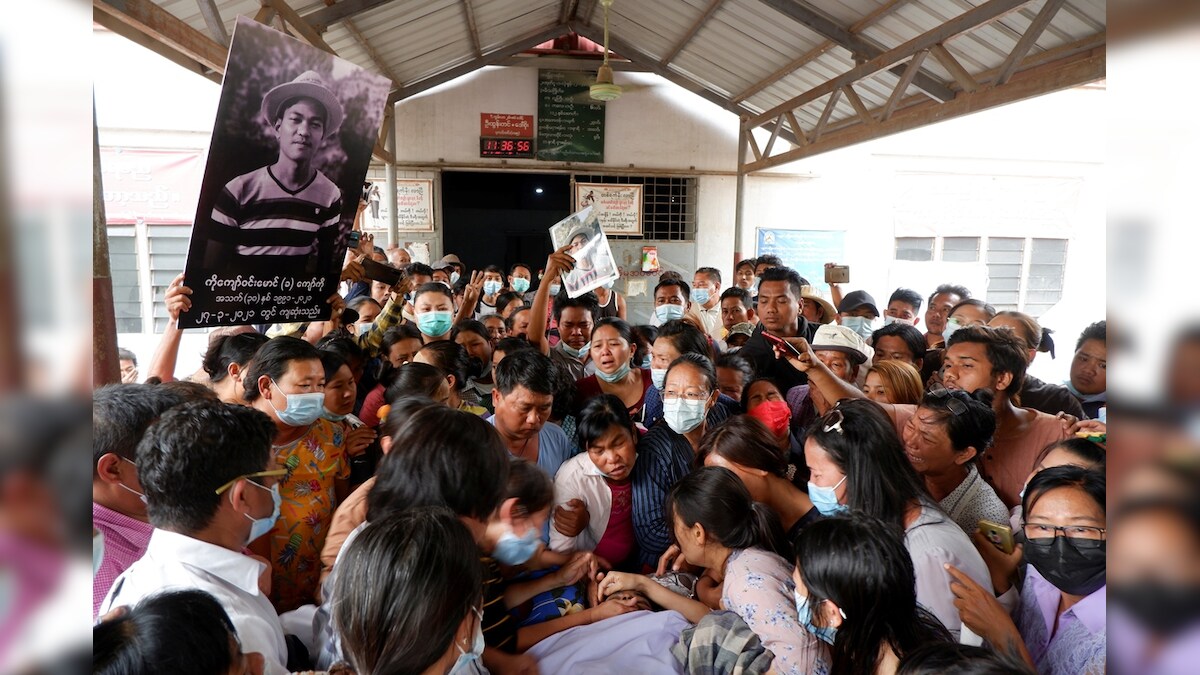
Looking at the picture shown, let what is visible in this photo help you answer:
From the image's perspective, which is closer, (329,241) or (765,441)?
(765,441)

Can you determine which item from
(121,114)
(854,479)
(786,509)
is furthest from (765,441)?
(121,114)

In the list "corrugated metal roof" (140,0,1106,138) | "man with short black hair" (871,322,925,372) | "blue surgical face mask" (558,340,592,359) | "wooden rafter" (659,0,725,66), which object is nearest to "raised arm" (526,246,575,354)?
"blue surgical face mask" (558,340,592,359)

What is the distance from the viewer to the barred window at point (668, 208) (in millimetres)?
10352

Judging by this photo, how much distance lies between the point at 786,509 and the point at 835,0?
17.8ft

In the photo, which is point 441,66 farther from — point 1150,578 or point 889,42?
point 1150,578

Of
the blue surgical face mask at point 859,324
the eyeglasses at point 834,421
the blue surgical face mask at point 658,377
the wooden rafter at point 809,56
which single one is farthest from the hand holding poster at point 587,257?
the wooden rafter at point 809,56

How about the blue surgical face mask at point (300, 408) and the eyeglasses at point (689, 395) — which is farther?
the eyeglasses at point (689, 395)

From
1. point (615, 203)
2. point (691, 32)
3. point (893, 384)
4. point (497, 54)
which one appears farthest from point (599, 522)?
point (497, 54)

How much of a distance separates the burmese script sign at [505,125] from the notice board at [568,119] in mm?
197

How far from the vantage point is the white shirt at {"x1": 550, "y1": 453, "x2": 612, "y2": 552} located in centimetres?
221

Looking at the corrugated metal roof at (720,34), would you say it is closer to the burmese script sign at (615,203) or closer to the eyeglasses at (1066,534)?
the burmese script sign at (615,203)

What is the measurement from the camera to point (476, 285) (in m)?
4.24

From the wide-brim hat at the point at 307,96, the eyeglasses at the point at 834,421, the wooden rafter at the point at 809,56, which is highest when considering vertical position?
the wooden rafter at the point at 809,56

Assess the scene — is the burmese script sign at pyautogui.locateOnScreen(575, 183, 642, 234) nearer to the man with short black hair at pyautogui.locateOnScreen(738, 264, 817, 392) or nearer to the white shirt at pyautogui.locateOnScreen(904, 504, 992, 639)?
the man with short black hair at pyautogui.locateOnScreen(738, 264, 817, 392)
